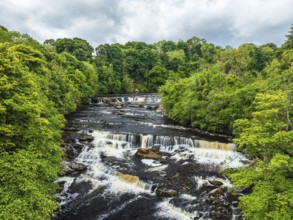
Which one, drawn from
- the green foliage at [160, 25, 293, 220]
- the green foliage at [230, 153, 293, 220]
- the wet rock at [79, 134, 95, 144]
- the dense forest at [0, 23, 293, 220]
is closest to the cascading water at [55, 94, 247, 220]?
the wet rock at [79, 134, 95, 144]

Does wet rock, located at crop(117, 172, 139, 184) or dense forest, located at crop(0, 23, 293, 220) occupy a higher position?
dense forest, located at crop(0, 23, 293, 220)

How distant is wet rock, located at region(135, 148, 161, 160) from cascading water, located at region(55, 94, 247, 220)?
10 centimetres

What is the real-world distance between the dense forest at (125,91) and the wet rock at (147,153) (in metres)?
7.96

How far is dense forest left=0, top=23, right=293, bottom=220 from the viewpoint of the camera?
28.2ft

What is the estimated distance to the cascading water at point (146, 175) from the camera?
13.7 meters

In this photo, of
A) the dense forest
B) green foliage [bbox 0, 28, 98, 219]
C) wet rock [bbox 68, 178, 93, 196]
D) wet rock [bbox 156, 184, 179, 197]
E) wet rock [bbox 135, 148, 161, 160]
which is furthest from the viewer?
wet rock [bbox 135, 148, 161, 160]

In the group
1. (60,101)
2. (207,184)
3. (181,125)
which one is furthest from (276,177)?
(60,101)

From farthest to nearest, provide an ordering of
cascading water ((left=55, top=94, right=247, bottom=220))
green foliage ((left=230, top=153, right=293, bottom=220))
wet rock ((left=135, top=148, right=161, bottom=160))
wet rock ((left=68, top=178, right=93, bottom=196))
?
wet rock ((left=135, top=148, right=161, bottom=160)) < wet rock ((left=68, top=178, right=93, bottom=196)) < cascading water ((left=55, top=94, right=247, bottom=220)) < green foliage ((left=230, top=153, right=293, bottom=220))

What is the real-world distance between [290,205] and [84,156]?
17.2m

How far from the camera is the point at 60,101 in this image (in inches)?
1136

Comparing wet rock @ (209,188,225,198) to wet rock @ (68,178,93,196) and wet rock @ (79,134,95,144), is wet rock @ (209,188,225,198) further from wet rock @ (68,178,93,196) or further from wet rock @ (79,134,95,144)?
wet rock @ (79,134,95,144)

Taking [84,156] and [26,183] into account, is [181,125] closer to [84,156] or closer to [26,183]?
[84,156]

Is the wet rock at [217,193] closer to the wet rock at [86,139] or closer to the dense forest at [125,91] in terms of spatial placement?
the dense forest at [125,91]

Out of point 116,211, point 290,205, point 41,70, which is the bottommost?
point 116,211
